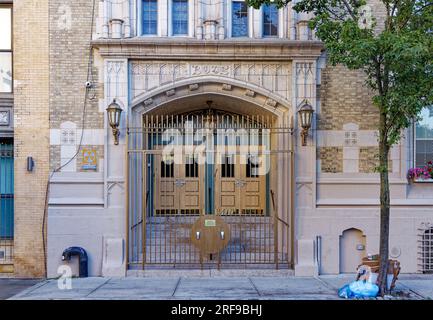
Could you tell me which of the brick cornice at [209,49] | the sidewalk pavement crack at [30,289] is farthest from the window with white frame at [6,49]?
the sidewalk pavement crack at [30,289]

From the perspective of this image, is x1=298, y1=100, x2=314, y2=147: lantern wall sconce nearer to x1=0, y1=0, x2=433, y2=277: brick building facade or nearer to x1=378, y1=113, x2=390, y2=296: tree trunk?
x1=0, y1=0, x2=433, y2=277: brick building facade

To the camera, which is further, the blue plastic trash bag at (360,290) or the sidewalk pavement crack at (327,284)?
the sidewalk pavement crack at (327,284)

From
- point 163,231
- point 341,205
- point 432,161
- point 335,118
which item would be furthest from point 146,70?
point 432,161

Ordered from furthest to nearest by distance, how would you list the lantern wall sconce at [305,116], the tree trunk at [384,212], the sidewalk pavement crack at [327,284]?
the lantern wall sconce at [305,116] → the sidewalk pavement crack at [327,284] → the tree trunk at [384,212]

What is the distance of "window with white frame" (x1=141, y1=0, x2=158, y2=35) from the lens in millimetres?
10227

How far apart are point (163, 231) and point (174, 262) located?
107 centimetres

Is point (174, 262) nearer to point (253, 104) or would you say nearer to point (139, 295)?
point (139, 295)

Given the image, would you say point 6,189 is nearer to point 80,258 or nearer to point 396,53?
point 80,258

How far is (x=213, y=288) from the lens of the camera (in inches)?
336

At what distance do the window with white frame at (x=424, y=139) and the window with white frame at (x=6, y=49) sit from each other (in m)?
10.0

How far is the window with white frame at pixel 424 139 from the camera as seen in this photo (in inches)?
400

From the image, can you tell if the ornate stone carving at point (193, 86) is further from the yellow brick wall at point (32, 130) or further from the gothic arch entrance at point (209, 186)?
the yellow brick wall at point (32, 130)

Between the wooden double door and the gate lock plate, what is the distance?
0.69 metres

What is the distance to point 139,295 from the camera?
26.2ft
